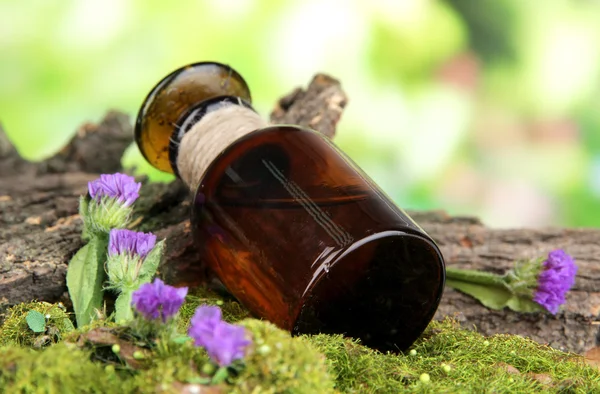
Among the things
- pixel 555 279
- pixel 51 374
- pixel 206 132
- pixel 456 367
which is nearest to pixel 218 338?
pixel 51 374

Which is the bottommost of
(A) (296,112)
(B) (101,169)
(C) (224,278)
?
(B) (101,169)

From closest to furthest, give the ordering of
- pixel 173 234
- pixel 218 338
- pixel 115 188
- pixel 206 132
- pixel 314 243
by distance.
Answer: pixel 218 338, pixel 314 243, pixel 115 188, pixel 206 132, pixel 173 234

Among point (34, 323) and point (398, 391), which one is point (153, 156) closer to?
point (34, 323)

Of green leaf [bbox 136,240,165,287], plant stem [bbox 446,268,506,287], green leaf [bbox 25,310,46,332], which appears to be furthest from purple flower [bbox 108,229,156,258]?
plant stem [bbox 446,268,506,287]

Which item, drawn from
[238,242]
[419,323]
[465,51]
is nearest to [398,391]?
[419,323]

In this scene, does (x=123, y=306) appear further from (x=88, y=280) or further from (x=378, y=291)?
(x=378, y=291)

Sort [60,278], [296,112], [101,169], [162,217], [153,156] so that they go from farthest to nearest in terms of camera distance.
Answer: [101,169] < [296,112] < [162,217] < [153,156] < [60,278]

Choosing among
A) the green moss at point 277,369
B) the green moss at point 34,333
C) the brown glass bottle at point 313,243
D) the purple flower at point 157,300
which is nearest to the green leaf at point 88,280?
the green moss at point 34,333

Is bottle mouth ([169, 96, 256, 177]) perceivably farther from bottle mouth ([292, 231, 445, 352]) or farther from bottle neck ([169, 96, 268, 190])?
bottle mouth ([292, 231, 445, 352])
